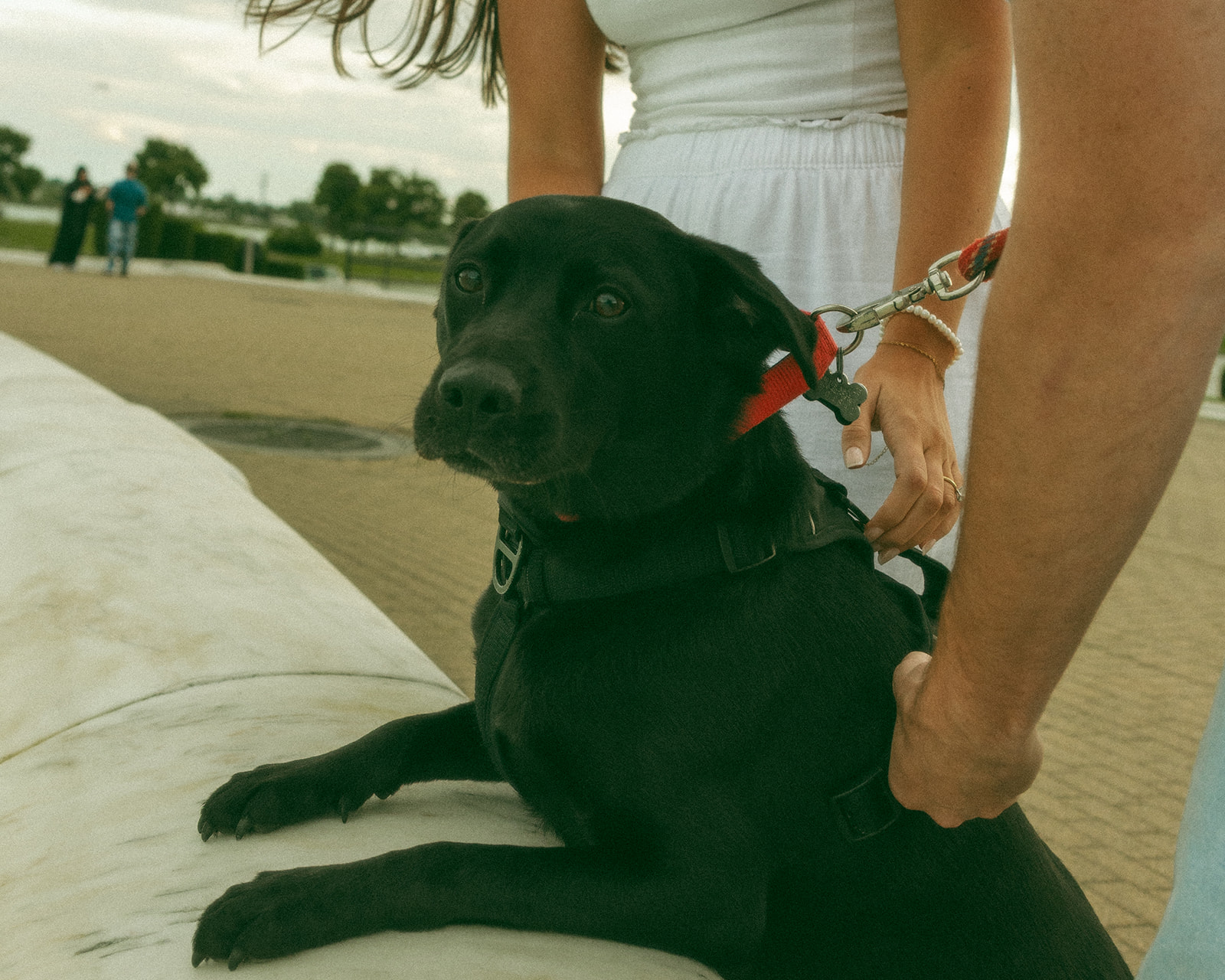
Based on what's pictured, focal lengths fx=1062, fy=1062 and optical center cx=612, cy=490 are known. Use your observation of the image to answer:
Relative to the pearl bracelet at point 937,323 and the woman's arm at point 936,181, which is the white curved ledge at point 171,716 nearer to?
the woman's arm at point 936,181

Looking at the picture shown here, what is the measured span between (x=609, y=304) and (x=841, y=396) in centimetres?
43

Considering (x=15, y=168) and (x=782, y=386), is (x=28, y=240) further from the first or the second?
(x=15, y=168)

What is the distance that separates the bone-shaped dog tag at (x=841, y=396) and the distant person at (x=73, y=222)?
22.7 meters

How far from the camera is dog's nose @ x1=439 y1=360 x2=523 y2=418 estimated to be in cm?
160

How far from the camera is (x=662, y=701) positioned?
4.83ft

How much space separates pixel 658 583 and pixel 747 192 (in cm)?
85

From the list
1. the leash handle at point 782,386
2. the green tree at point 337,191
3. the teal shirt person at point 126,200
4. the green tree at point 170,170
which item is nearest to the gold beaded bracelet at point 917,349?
the leash handle at point 782,386

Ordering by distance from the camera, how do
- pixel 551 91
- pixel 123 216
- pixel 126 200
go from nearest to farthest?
pixel 551 91 → pixel 126 200 → pixel 123 216

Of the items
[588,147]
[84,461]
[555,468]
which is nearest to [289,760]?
[555,468]

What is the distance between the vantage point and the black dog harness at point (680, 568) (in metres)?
1.45

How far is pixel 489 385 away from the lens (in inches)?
62.9

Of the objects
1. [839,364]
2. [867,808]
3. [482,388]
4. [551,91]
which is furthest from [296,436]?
[867,808]

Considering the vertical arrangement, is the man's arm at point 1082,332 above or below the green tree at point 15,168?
below

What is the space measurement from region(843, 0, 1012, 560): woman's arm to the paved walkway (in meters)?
0.78
